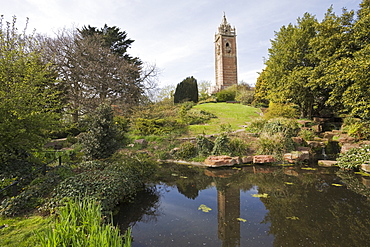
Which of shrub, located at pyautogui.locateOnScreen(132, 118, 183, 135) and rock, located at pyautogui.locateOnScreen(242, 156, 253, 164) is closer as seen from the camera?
rock, located at pyautogui.locateOnScreen(242, 156, 253, 164)

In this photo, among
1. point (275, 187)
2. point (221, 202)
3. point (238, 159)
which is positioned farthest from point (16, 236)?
point (238, 159)

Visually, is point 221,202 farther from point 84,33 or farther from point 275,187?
point 84,33

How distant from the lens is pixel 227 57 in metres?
45.3

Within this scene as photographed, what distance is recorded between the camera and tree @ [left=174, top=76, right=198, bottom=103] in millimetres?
26880

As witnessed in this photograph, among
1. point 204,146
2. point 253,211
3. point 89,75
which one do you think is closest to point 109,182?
point 253,211

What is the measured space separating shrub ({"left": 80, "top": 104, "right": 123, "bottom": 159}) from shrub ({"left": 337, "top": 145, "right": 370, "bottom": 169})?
8468 millimetres

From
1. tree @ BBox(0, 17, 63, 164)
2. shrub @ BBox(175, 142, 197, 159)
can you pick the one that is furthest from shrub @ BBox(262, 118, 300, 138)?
tree @ BBox(0, 17, 63, 164)

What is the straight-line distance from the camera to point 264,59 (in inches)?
745

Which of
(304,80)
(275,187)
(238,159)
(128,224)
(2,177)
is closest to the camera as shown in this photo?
(128,224)

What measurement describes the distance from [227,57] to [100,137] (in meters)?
43.9

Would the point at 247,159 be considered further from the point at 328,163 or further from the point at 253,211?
the point at 253,211

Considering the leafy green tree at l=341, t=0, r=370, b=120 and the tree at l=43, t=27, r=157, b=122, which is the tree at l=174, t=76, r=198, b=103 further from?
the leafy green tree at l=341, t=0, r=370, b=120

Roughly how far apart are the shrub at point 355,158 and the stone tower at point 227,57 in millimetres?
38638

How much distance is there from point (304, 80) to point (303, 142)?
5.63m
